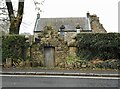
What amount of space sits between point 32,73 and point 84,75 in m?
2.83

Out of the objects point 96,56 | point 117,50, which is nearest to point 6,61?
point 96,56

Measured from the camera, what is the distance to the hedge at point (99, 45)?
2114cm

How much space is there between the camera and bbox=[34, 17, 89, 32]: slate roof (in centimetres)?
5093

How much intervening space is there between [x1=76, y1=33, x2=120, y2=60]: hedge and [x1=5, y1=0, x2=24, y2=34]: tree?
5500 mm

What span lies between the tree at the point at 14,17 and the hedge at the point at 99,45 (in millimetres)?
5500

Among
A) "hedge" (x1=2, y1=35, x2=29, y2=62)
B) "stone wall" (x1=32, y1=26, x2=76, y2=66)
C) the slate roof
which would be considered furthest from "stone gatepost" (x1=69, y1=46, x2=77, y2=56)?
the slate roof

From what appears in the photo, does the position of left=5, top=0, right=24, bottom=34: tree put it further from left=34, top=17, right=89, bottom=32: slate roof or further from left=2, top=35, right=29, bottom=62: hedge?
left=34, top=17, right=89, bottom=32: slate roof

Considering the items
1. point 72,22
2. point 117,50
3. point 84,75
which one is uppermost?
point 72,22

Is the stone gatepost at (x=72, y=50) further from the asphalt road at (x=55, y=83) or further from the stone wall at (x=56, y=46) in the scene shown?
the asphalt road at (x=55, y=83)

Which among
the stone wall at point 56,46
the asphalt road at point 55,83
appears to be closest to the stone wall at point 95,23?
the stone wall at point 56,46

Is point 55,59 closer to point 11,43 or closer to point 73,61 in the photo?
point 73,61

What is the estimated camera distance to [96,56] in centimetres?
2147

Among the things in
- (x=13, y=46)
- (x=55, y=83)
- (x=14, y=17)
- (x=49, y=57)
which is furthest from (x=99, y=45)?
(x=55, y=83)

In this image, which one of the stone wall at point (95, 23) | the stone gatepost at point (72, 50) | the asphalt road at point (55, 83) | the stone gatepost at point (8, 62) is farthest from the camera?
the stone wall at point (95, 23)
